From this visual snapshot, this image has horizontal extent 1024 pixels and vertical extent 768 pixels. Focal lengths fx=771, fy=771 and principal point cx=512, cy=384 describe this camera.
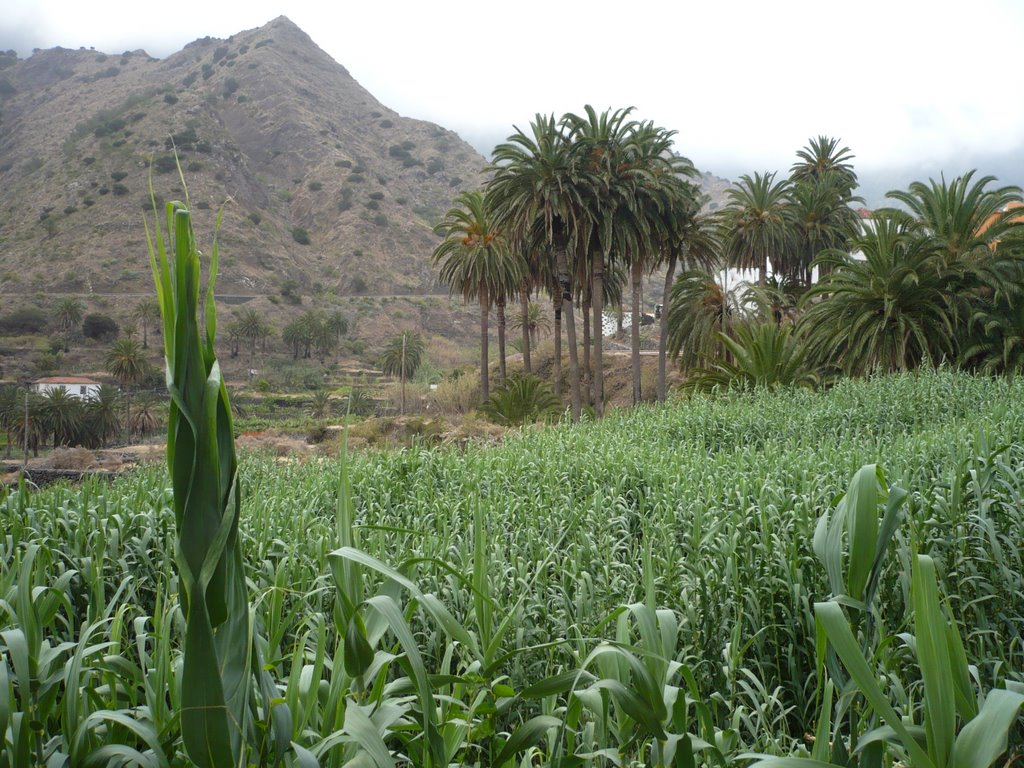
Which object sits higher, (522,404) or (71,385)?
(522,404)

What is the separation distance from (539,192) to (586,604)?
20.9 metres

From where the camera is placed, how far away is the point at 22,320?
2133 inches

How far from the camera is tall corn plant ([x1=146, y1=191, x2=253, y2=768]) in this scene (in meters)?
1.08

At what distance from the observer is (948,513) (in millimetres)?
4320

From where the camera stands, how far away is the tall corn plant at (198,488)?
1078 mm

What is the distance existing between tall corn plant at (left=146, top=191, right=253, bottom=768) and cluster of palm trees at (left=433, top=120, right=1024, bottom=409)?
497 inches

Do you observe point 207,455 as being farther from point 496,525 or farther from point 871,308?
point 871,308

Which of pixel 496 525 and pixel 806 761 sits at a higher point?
pixel 806 761

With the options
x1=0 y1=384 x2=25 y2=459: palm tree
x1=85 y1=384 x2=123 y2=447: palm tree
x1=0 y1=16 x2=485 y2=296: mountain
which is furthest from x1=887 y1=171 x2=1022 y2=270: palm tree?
x1=0 y1=16 x2=485 y2=296: mountain

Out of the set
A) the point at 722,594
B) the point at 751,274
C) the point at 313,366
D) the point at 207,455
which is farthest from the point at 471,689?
the point at 313,366

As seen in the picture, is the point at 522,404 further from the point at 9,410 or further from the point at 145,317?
the point at 145,317

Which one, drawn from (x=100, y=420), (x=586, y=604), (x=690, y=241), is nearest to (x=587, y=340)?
(x=690, y=241)

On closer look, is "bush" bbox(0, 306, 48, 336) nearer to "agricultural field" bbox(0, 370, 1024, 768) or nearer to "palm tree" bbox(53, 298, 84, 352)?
"palm tree" bbox(53, 298, 84, 352)

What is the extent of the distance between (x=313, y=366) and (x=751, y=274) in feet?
117
